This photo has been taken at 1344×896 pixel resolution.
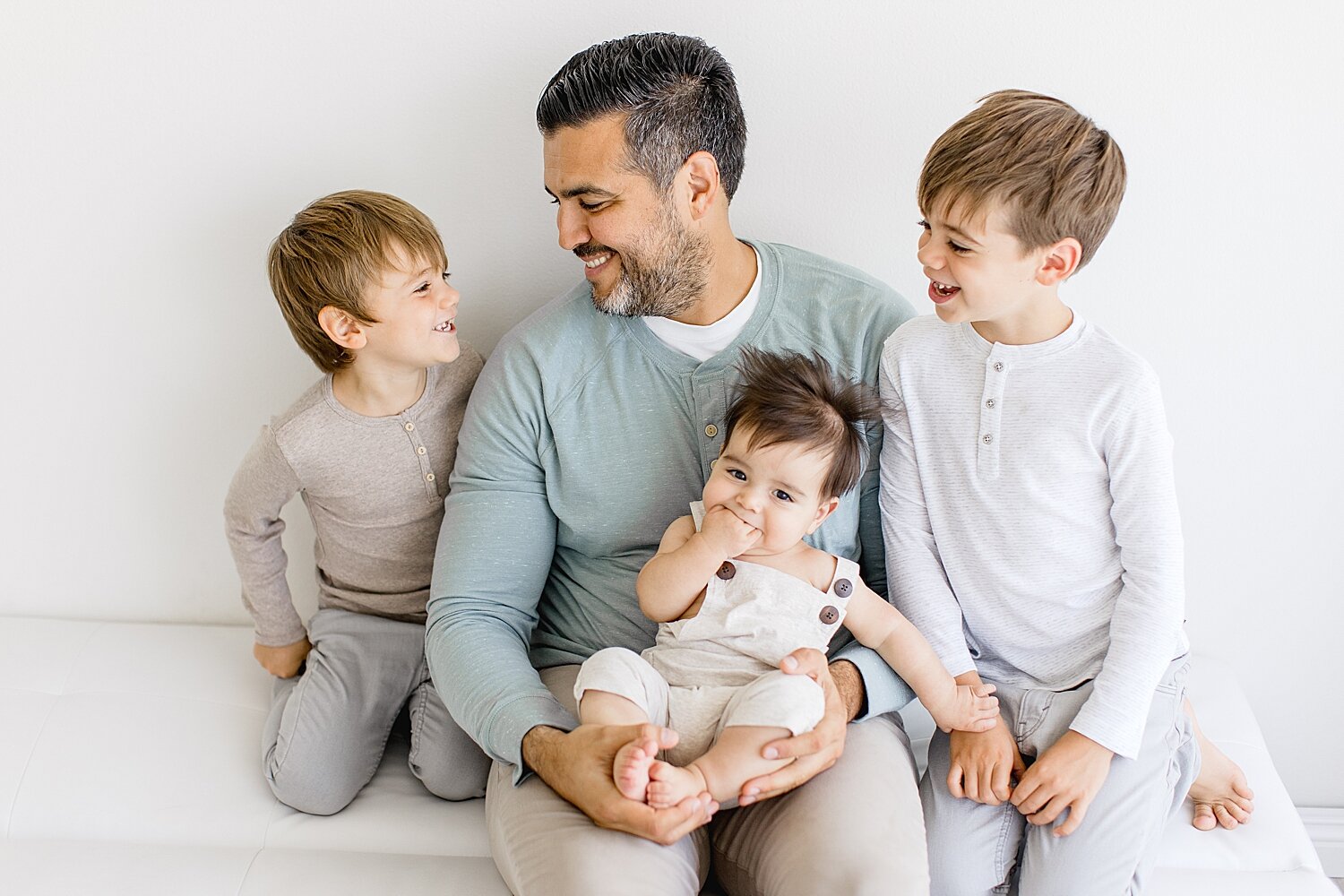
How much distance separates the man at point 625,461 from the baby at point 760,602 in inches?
1.9

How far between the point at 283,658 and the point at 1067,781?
1.28 meters

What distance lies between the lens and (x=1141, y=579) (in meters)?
1.44

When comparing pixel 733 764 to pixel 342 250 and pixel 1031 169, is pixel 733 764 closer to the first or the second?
pixel 1031 169

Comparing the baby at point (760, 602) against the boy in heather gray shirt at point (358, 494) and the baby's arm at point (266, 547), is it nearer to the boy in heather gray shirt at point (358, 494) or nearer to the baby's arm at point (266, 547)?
the boy in heather gray shirt at point (358, 494)

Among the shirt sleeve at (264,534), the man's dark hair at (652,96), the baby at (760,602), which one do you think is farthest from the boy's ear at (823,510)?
the shirt sleeve at (264,534)

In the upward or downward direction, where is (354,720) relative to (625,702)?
downward

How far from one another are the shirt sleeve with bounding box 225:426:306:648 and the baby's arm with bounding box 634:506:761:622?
65 cm

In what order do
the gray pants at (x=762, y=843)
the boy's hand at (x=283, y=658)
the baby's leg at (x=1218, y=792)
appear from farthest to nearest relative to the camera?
the boy's hand at (x=283, y=658), the baby's leg at (x=1218, y=792), the gray pants at (x=762, y=843)

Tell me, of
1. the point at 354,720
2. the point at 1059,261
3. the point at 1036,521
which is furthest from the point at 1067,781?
the point at 354,720

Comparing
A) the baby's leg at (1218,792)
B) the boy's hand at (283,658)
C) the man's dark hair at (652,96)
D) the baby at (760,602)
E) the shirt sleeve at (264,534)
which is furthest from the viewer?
the boy's hand at (283,658)

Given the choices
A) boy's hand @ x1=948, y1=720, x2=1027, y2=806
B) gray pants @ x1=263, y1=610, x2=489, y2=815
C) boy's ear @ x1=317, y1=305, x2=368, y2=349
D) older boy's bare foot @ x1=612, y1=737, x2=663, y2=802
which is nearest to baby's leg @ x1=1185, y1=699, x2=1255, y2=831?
boy's hand @ x1=948, y1=720, x2=1027, y2=806

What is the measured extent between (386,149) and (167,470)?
752 mm

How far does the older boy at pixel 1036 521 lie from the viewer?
1.37 meters

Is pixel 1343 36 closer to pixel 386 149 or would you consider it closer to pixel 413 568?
pixel 386 149
